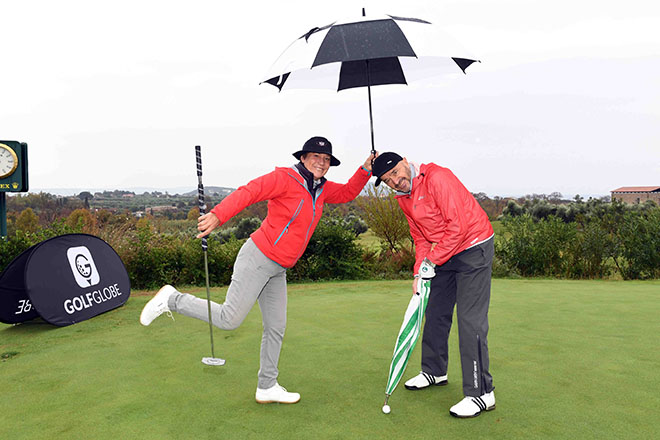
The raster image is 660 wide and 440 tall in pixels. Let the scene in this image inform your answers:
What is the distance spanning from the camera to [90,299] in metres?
7.04

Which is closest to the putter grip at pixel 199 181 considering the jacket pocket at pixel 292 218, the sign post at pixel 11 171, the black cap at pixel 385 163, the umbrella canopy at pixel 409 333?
the jacket pocket at pixel 292 218

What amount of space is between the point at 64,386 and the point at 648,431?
4.64 m

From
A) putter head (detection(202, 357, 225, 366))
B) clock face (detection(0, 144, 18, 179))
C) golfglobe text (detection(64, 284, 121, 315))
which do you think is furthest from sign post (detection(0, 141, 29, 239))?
putter head (detection(202, 357, 225, 366))

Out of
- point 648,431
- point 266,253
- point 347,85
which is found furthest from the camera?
point 347,85

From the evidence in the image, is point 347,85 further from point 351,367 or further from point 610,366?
point 610,366

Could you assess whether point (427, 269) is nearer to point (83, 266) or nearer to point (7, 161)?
point (83, 266)

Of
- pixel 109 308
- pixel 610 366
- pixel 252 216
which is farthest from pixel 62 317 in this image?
pixel 252 216

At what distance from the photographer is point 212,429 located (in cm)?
342

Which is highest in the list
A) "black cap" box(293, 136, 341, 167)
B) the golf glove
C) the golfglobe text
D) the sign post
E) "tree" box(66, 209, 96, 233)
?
the sign post

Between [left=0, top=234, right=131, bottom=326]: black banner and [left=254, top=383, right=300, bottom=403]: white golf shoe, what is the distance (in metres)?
3.87

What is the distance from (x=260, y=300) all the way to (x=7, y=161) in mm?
9194

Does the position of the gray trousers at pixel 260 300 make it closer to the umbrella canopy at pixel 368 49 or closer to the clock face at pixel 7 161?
the umbrella canopy at pixel 368 49

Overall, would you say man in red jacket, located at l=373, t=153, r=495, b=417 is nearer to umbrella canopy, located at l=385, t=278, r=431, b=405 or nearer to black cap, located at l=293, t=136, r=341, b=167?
umbrella canopy, located at l=385, t=278, r=431, b=405

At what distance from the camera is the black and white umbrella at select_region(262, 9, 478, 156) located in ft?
13.1
